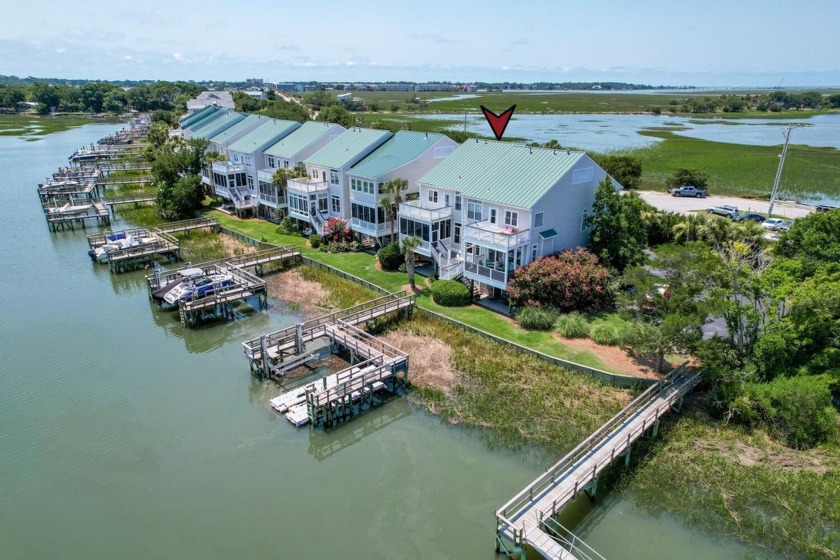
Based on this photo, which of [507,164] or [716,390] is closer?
[716,390]

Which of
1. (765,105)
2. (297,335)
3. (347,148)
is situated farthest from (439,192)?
(765,105)

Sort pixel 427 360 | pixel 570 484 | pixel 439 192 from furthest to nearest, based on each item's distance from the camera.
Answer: pixel 439 192
pixel 427 360
pixel 570 484

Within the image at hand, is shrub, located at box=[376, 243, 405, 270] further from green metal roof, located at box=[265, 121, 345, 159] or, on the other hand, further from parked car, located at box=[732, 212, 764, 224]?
parked car, located at box=[732, 212, 764, 224]

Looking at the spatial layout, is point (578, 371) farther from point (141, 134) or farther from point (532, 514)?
point (141, 134)

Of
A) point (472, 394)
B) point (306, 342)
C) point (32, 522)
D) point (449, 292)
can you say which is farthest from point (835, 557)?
point (32, 522)

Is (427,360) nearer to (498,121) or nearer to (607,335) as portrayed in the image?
(607,335)

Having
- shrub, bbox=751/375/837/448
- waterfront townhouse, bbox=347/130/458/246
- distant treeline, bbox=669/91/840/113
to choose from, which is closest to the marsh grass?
shrub, bbox=751/375/837/448

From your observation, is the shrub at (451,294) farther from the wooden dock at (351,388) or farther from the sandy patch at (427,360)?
the wooden dock at (351,388)
